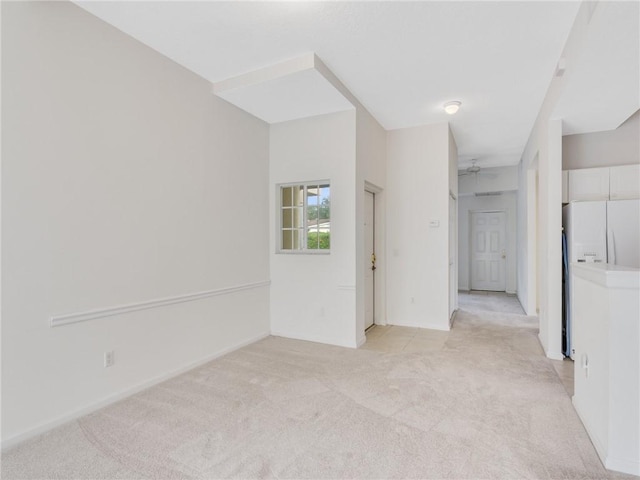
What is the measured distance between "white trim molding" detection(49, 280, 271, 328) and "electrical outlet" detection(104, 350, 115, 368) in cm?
30

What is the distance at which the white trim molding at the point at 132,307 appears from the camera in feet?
7.98

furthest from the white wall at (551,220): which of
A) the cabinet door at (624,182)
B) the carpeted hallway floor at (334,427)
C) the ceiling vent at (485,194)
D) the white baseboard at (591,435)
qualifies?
the ceiling vent at (485,194)

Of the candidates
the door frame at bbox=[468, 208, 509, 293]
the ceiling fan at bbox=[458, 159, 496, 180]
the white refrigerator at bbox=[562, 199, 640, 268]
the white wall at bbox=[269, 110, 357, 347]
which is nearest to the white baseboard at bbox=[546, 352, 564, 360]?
the white refrigerator at bbox=[562, 199, 640, 268]

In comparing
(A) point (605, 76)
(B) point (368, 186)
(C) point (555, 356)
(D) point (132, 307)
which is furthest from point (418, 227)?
(D) point (132, 307)

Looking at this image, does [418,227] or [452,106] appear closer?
[452,106]

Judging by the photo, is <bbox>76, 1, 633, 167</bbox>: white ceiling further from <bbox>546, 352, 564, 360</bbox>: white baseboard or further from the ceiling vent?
the ceiling vent

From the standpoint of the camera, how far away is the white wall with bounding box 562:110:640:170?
402 cm

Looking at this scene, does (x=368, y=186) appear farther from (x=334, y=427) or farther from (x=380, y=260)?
(x=334, y=427)

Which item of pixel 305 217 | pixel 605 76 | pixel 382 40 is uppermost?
pixel 382 40

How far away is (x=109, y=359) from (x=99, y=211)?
117cm

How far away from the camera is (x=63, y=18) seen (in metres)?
2.44

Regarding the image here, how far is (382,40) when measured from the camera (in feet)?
9.53

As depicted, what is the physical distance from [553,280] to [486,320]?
195cm

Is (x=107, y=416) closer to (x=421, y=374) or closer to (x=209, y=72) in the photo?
(x=421, y=374)
